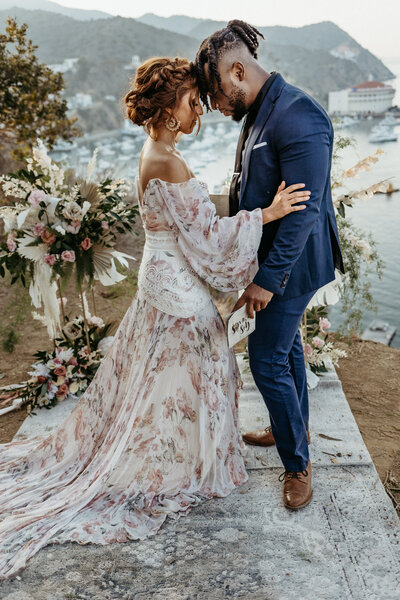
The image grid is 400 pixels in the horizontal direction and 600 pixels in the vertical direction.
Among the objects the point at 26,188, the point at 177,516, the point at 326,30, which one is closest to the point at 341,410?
the point at 177,516

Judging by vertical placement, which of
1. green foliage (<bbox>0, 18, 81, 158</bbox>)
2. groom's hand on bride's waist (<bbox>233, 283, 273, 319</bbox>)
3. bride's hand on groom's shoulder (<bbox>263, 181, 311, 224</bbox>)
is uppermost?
green foliage (<bbox>0, 18, 81, 158</bbox>)

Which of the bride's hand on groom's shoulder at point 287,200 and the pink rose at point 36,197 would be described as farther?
the pink rose at point 36,197

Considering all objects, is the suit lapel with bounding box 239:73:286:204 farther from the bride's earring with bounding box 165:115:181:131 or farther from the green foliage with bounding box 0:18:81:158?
the green foliage with bounding box 0:18:81:158

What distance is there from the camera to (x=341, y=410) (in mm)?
3109

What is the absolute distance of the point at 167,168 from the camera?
2.09 metres

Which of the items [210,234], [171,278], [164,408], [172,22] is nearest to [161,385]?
[164,408]

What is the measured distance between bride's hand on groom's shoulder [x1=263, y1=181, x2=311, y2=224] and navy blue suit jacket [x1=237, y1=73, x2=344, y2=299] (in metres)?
0.03

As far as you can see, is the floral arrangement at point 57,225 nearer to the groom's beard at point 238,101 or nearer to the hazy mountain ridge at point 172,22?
the groom's beard at point 238,101

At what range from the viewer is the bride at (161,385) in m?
2.10

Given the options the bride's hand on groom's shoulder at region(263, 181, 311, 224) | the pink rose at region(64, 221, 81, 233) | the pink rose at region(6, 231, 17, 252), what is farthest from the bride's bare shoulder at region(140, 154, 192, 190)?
the pink rose at region(6, 231, 17, 252)

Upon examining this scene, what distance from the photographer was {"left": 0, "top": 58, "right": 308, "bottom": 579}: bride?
2.10m

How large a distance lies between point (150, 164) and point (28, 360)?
8.53 ft

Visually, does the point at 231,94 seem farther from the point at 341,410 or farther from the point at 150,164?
the point at 341,410

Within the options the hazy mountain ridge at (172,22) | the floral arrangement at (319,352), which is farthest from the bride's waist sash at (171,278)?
the hazy mountain ridge at (172,22)
